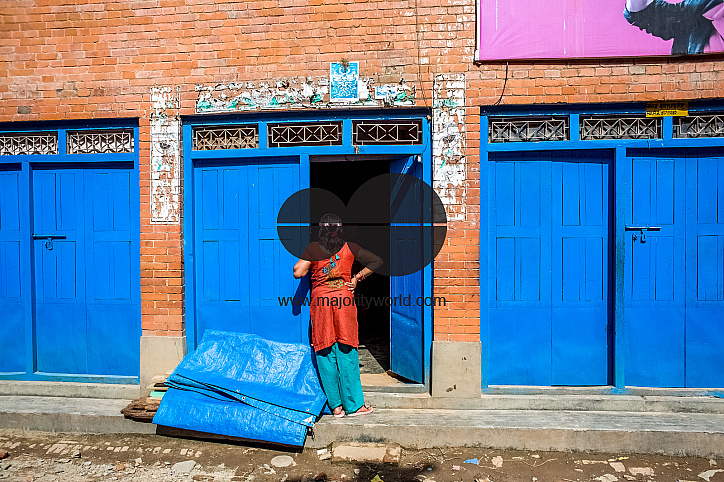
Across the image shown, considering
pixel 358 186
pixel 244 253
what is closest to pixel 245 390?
pixel 244 253

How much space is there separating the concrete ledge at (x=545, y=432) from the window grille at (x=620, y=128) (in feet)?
8.76

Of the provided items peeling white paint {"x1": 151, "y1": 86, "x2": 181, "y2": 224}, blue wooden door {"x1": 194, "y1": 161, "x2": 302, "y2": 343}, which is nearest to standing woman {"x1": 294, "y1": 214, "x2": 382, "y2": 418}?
blue wooden door {"x1": 194, "y1": 161, "x2": 302, "y2": 343}

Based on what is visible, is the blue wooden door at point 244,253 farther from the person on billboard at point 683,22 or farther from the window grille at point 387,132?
the person on billboard at point 683,22

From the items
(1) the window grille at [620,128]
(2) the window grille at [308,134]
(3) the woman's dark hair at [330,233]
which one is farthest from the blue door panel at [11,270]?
(1) the window grille at [620,128]

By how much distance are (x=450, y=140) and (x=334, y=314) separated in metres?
2.02

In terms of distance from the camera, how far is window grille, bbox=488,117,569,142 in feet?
15.8

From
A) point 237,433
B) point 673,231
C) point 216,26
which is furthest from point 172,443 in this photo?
point 673,231

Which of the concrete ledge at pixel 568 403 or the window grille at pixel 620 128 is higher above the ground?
the window grille at pixel 620 128

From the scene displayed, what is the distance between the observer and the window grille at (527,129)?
15.8 feet

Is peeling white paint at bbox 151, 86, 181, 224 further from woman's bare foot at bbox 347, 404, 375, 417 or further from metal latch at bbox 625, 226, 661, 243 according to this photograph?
metal latch at bbox 625, 226, 661, 243

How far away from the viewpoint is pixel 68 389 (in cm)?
521

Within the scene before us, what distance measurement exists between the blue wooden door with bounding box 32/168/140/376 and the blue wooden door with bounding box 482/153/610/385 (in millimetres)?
3834

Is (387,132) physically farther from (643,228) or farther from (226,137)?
(643,228)

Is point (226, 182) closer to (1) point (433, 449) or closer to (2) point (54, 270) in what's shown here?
(2) point (54, 270)
